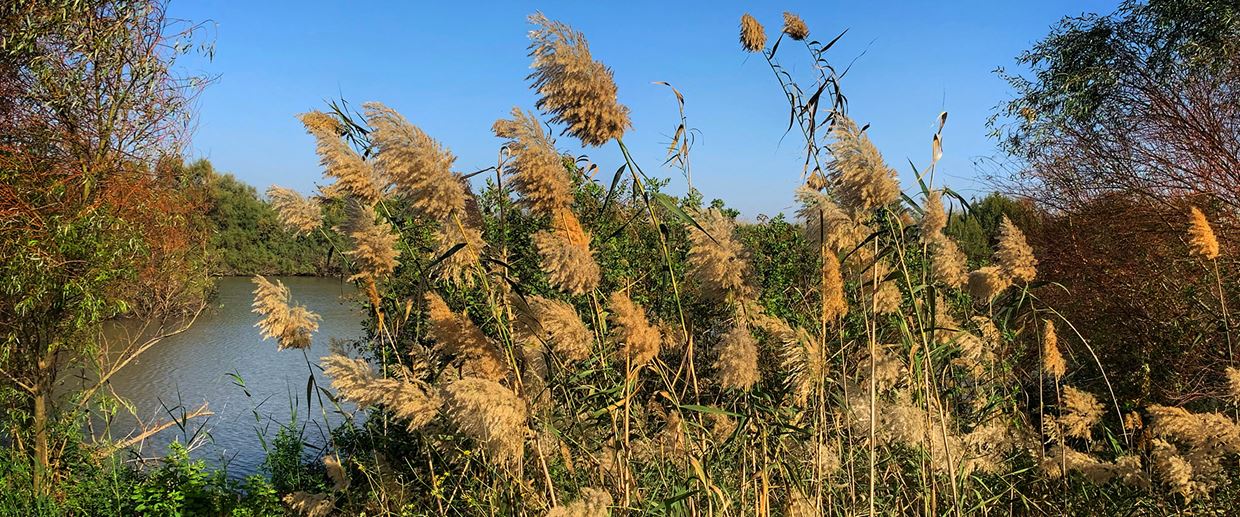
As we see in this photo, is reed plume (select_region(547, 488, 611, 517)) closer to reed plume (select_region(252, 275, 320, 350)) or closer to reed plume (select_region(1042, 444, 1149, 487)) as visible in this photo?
reed plume (select_region(252, 275, 320, 350))

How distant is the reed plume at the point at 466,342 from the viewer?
212cm

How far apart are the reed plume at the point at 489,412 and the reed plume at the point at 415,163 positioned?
0.51 m

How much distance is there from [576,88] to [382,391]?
3.15 feet

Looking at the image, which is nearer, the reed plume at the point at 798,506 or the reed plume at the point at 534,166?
the reed plume at the point at 534,166

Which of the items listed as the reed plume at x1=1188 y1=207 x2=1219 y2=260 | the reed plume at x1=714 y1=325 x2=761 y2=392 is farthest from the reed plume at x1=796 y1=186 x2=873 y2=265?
the reed plume at x1=1188 y1=207 x2=1219 y2=260

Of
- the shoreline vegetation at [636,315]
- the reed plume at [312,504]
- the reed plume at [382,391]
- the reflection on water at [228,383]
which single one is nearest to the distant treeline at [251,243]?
the reflection on water at [228,383]

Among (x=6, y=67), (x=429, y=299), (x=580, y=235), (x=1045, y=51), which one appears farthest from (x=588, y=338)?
(x=1045, y=51)

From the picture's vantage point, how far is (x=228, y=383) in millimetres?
11609

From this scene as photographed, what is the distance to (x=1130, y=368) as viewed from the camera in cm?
691

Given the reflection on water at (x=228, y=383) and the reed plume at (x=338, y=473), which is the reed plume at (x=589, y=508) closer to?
the reed plume at (x=338, y=473)

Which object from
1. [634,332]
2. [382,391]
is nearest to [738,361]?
[634,332]

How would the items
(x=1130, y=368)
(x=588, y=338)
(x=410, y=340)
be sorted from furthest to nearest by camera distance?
(x=1130, y=368)
(x=410, y=340)
(x=588, y=338)

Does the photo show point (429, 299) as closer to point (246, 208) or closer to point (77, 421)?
point (77, 421)

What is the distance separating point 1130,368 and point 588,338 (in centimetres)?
671
